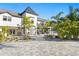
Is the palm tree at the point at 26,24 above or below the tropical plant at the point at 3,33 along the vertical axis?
above

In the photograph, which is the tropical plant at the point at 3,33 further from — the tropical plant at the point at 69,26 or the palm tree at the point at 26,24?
the tropical plant at the point at 69,26

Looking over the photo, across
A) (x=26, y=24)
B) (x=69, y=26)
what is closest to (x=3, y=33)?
(x=26, y=24)

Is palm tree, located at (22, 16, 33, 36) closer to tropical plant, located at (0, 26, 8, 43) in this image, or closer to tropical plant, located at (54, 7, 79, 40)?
tropical plant, located at (0, 26, 8, 43)

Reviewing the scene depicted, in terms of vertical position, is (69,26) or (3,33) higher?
(69,26)

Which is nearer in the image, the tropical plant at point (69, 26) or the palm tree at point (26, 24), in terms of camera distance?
the palm tree at point (26, 24)

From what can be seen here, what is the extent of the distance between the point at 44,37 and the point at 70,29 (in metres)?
1.47

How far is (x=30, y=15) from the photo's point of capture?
32.1 ft

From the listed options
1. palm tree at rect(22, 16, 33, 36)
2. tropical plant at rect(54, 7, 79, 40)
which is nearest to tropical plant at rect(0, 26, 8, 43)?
palm tree at rect(22, 16, 33, 36)

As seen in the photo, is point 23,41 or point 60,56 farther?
Result: point 23,41

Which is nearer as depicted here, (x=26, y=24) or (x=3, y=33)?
(x=3, y=33)

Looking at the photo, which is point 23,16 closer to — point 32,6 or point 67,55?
point 32,6

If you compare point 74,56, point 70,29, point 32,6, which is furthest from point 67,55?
point 70,29

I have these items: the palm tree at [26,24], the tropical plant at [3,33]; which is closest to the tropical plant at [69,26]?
the palm tree at [26,24]

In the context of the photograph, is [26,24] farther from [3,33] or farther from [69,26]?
[69,26]
